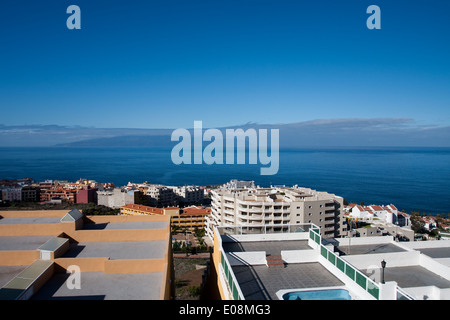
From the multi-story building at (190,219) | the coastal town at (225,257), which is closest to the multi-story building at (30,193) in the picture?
the multi-story building at (190,219)

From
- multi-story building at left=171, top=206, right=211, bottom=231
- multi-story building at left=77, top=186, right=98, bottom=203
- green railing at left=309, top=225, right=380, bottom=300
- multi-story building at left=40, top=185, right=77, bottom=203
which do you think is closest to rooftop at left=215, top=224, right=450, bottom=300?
green railing at left=309, top=225, right=380, bottom=300

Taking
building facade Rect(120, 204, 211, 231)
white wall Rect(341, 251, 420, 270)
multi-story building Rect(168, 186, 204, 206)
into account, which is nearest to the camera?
white wall Rect(341, 251, 420, 270)

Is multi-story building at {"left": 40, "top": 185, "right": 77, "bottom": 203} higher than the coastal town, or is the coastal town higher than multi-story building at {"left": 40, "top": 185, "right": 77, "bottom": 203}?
the coastal town

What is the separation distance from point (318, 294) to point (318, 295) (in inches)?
0.5

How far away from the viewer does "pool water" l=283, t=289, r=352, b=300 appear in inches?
162

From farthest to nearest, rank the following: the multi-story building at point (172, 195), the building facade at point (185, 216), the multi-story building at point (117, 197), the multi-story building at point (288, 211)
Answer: the multi-story building at point (172, 195)
the multi-story building at point (117, 197)
the building facade at point (185, 216)
the multi-story building at point (288, 211)

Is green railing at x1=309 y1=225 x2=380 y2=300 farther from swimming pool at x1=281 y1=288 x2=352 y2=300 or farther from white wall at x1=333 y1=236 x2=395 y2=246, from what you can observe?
white wall at x1=333 y1=236 x2=395 y2=246

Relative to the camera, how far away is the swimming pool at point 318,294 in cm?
411

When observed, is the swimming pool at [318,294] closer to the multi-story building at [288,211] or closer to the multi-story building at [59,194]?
the multi-story building at [288,211]

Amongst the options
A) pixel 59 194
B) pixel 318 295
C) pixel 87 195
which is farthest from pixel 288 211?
pixel 59 194

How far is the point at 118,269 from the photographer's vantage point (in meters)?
5.57

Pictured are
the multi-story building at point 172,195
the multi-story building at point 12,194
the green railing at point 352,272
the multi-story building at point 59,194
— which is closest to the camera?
the green railing at point 352,272
